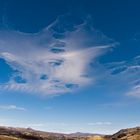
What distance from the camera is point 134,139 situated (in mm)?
198750

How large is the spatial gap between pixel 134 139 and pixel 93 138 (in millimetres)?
39408

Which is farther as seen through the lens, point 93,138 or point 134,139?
point 134,139

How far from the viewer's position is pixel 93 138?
180 metres
